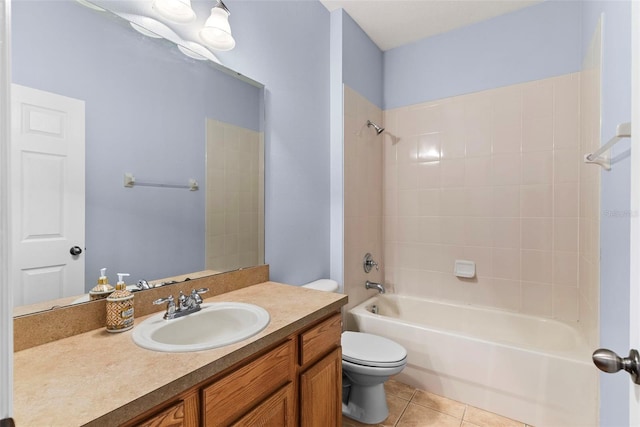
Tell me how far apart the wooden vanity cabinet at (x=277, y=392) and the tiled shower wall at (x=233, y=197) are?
0.58 meters

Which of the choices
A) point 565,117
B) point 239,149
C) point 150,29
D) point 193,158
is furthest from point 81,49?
point 565,117

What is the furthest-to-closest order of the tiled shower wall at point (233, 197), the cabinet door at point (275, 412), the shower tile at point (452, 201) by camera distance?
the shower tile at point (452, 201)
the tiled shower wall at point (233, 197)
the cabinet door at point (275, 412)

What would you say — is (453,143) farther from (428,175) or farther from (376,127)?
(376,127)

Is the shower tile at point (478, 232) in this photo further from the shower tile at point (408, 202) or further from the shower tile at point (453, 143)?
the shower tile at point (453, 143)

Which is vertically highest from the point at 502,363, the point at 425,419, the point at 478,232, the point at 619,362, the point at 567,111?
the point at 567,111

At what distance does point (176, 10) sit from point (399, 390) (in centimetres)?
245

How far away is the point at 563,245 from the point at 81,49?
2.83 meters

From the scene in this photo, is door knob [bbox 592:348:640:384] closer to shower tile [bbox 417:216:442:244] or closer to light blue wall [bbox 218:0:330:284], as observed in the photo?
light blue wall [bbox 218:0:330:284]

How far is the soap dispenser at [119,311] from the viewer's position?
987 millimetres

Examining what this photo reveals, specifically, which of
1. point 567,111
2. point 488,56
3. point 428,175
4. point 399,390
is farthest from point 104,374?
point 488,56

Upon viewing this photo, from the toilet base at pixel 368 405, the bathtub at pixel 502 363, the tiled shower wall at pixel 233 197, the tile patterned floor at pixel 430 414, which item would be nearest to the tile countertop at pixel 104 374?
the tiled shower wall at pixel 233 197

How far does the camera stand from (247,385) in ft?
3.01

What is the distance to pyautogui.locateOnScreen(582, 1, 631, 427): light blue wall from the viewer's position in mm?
1081

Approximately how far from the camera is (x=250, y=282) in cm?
160
